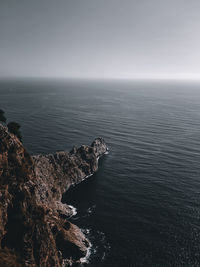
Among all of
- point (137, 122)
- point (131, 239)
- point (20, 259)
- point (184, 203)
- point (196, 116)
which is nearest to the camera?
point (20, 259)

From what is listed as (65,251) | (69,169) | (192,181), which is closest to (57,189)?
(69,169)

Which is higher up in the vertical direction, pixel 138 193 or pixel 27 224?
pixel 27 224

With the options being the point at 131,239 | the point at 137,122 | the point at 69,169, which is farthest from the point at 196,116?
the point at 131,239

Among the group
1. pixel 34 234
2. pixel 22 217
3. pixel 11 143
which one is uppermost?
pixel 11 143

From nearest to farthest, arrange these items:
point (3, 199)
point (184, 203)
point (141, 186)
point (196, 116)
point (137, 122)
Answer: point (3, 199)
point (184, 203)
point (141, 186)
point (137, 122)
point (196, 116)

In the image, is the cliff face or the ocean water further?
the ocean water

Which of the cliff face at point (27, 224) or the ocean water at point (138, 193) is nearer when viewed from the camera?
the cliff face at point (27, 224)

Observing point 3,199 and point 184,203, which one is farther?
point 184,203

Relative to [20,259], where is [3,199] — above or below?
above

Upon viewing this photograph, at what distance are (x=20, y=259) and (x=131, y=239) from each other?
3067 cm

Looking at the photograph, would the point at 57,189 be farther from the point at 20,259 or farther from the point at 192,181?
the point at 192,181

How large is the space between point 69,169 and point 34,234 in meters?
42.5

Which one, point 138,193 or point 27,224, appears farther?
point 138,193

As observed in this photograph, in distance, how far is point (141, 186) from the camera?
8162cm
